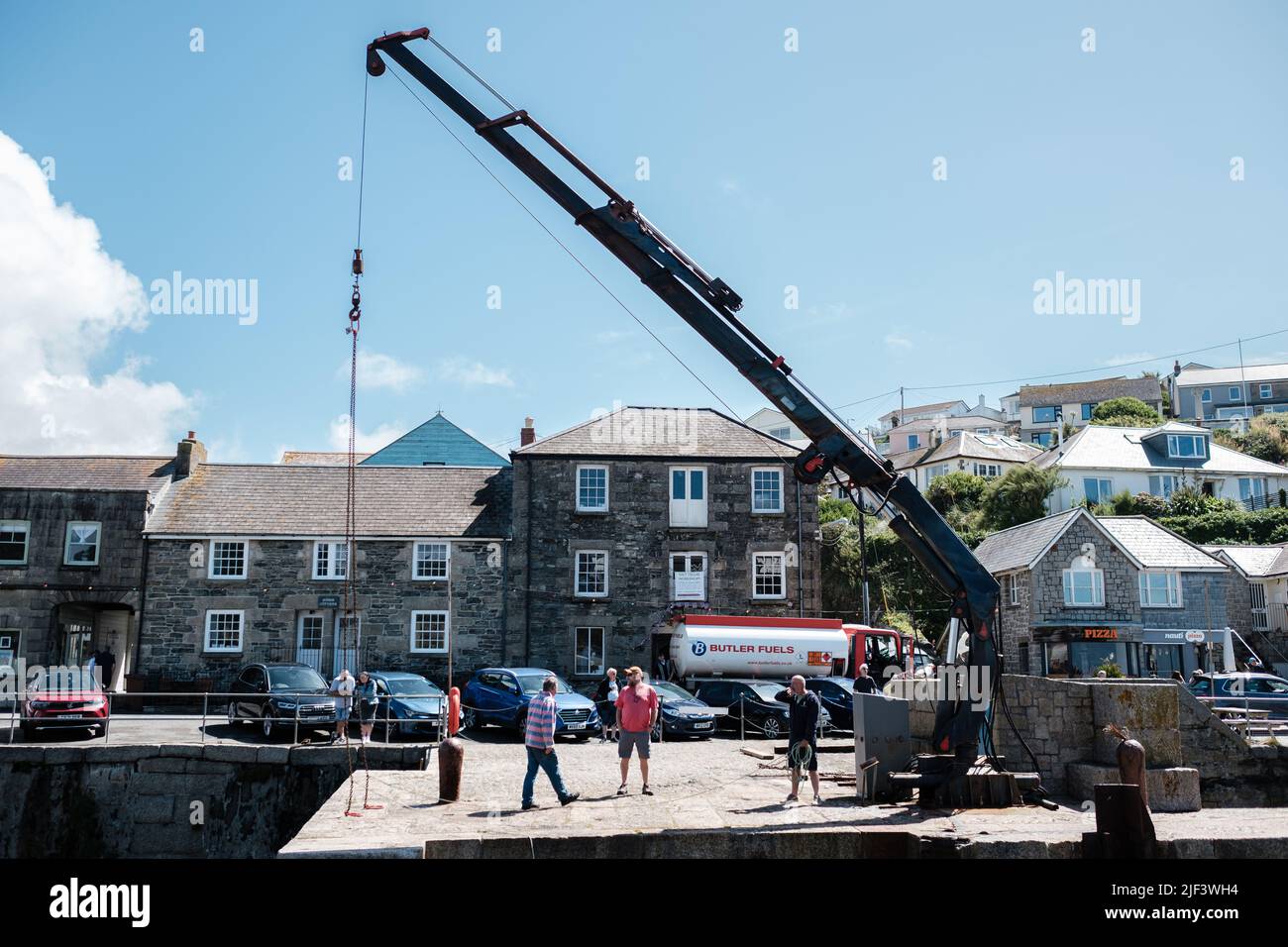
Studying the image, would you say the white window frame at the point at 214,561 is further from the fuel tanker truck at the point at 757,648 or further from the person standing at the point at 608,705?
the person standing at the point at 608,705

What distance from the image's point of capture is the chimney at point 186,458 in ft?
112

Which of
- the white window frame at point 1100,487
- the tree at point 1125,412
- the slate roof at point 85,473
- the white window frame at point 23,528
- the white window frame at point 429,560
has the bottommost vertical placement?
the white window frame at point 429,560

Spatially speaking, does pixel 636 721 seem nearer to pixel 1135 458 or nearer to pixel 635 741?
pixel 635 741

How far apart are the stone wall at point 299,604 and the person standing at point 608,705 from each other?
8474 millimetres

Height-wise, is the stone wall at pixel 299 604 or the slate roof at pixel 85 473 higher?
the slate roof at pixel 85 473

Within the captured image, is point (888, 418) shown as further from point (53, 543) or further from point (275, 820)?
point (275, 820)

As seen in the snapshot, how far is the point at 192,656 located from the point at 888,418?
260ft

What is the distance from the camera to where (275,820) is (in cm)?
1742

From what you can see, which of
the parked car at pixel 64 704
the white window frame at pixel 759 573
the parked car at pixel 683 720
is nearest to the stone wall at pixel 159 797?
the parked car at pixel 64 704

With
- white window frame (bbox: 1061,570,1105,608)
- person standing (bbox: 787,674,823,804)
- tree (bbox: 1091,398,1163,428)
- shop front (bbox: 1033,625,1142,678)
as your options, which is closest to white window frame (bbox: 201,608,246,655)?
person standing (bbox: 787,674,823,804)

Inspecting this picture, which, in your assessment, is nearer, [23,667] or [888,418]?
[23,667]

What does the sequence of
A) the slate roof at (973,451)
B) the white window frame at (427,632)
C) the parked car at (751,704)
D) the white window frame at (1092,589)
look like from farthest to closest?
the slate roof at (973,451) < the white window frame at (1092,589) < the white window frame at (427,632) < the parked car at (751,704)
